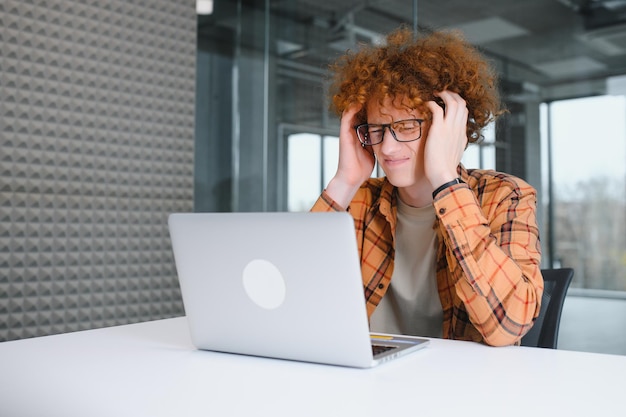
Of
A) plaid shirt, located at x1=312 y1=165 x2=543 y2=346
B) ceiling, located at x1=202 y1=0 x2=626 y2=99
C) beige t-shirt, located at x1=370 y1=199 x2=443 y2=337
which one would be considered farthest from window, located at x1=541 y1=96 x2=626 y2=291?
beige t-shirt, located at x1=370 y1=199 x2=443 y2=337

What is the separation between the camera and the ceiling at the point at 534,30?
2.73 metres

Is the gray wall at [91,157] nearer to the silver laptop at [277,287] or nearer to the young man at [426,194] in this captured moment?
the young man at [426,194]

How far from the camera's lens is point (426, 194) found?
180 cm

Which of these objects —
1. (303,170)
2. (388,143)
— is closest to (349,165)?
(388,143)

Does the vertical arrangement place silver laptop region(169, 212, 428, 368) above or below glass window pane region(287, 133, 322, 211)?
below

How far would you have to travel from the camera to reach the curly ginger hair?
1744mm

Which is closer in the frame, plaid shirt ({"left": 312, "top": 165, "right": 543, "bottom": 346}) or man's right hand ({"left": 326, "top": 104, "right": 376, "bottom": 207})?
plaid shirt ({"left": 312, "top": 165, "right": 543, "bottom": 346})

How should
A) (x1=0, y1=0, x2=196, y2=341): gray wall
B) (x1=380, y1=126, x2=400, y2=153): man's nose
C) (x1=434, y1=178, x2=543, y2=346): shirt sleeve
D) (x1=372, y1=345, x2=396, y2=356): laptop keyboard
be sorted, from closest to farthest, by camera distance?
1. (x1=372, y1=345, x2=396, y2=356): laptop keyboard
2. (x1=434, y1=178, x2=543, y2=346): shirt sleeve
3. (x1=380, y1=126, x2=400, y2=153): man's nose
4. (x1=0, y1=0, x2=196, y2=341): gray wall

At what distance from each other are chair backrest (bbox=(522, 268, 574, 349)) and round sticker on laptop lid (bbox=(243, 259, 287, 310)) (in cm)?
75

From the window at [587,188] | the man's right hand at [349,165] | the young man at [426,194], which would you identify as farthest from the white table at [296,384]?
the window at [587,188]

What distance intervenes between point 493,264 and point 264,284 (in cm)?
52

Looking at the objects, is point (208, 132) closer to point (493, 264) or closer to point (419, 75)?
point (419, 75)

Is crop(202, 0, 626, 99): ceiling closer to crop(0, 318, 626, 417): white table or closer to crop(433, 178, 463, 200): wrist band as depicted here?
crop(433, 178, 463, 200): wrist band

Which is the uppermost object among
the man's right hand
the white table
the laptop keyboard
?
the man's right hand
